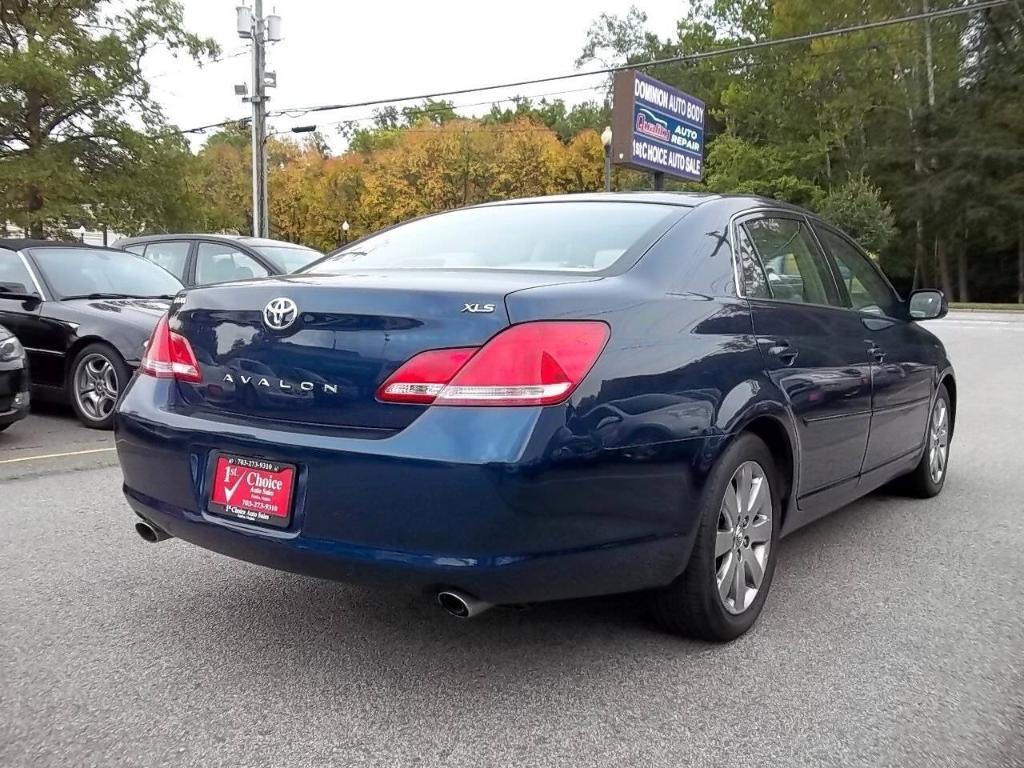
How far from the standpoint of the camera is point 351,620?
3.32 meters

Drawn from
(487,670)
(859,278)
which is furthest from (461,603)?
(859,278)

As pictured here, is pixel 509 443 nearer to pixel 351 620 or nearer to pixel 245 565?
pixel 351 620

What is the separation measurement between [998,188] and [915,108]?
18.6 feet

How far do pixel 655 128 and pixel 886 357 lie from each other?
22.6 meters

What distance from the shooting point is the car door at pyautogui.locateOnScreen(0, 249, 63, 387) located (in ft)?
24.1

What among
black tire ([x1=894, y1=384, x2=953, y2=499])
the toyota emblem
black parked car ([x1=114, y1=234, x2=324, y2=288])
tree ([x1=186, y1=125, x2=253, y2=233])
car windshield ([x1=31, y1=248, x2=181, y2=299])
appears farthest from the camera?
tree ([x1=186, y1=125, x2=253, y2=233])

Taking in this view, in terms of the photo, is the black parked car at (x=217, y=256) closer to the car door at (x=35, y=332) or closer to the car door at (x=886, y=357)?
the car door at (x=35, y=332)

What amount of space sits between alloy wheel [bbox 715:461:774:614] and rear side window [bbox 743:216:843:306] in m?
0.77

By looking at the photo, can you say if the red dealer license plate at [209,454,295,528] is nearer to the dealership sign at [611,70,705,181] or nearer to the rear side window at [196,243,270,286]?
the rear side window at [196,243,270,286]

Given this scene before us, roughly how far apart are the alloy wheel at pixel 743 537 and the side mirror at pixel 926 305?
209 cm

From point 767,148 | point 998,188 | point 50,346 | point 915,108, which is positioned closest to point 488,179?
point 767,148

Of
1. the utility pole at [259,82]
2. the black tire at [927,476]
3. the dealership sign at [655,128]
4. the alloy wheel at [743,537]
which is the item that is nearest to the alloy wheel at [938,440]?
the black tire at [927,476]

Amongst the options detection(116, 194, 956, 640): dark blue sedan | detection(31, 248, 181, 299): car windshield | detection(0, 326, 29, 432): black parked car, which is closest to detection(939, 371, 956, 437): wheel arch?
detection(116, 194, 956, 640): dark blue sedan

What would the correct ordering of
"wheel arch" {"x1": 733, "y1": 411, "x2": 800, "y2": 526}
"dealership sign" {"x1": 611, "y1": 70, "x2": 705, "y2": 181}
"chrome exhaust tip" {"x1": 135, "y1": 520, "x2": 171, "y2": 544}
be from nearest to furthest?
"chrome exhaust tip" {"x1": 135, "y1": 520, "x2": 171, "y2": 544} → "wheel arch" {"x1": 733, "y1": 411, "x2": 800, "y2": 526} → "dealership sign" {"x1": 611, "y1": 70, "x2": 705, "y2": 181}
